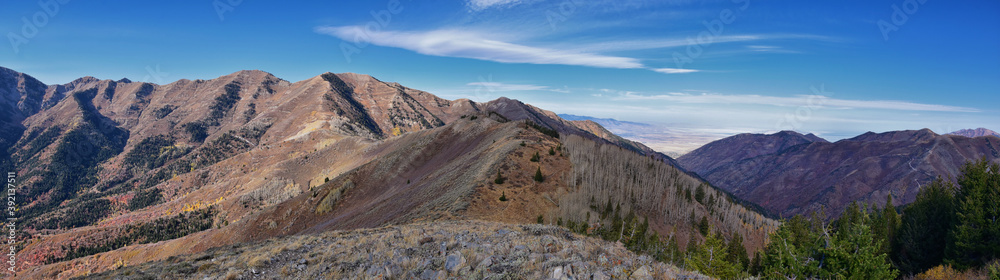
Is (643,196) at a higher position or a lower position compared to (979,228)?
lower

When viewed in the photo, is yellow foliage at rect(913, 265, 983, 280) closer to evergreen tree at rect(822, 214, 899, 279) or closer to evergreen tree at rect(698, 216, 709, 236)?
evergreen tree at rect(822, 214, 899, 279)

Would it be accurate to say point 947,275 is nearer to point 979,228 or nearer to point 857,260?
point 979,228

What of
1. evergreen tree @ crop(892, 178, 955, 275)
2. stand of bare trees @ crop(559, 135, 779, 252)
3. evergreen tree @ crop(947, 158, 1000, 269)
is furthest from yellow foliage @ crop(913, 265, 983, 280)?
stand of bare trees @ crop(559, 135, 779, 252)

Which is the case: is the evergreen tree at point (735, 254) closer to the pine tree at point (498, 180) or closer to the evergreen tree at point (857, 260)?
the evergreen tree at point (857, 260)

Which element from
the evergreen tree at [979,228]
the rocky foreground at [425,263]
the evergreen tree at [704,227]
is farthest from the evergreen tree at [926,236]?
the rocky foreground at [425,263]

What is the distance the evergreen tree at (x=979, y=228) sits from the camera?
3112 centimetres

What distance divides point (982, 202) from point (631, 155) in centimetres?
4969

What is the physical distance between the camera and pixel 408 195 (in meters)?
52.5

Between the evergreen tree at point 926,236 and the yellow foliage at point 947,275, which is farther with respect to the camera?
the evergreen tree at point 926,236

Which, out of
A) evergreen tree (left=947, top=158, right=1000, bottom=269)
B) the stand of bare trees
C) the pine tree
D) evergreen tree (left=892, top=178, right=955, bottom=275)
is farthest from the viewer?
the stand of bare trees

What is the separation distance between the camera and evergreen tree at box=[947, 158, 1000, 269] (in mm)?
31125

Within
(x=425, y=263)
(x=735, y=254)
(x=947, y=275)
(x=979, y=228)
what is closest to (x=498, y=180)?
(x=735, y=254)

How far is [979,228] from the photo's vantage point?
1251 inches

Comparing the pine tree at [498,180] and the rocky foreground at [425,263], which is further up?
the rocky foreground at [425,263]
